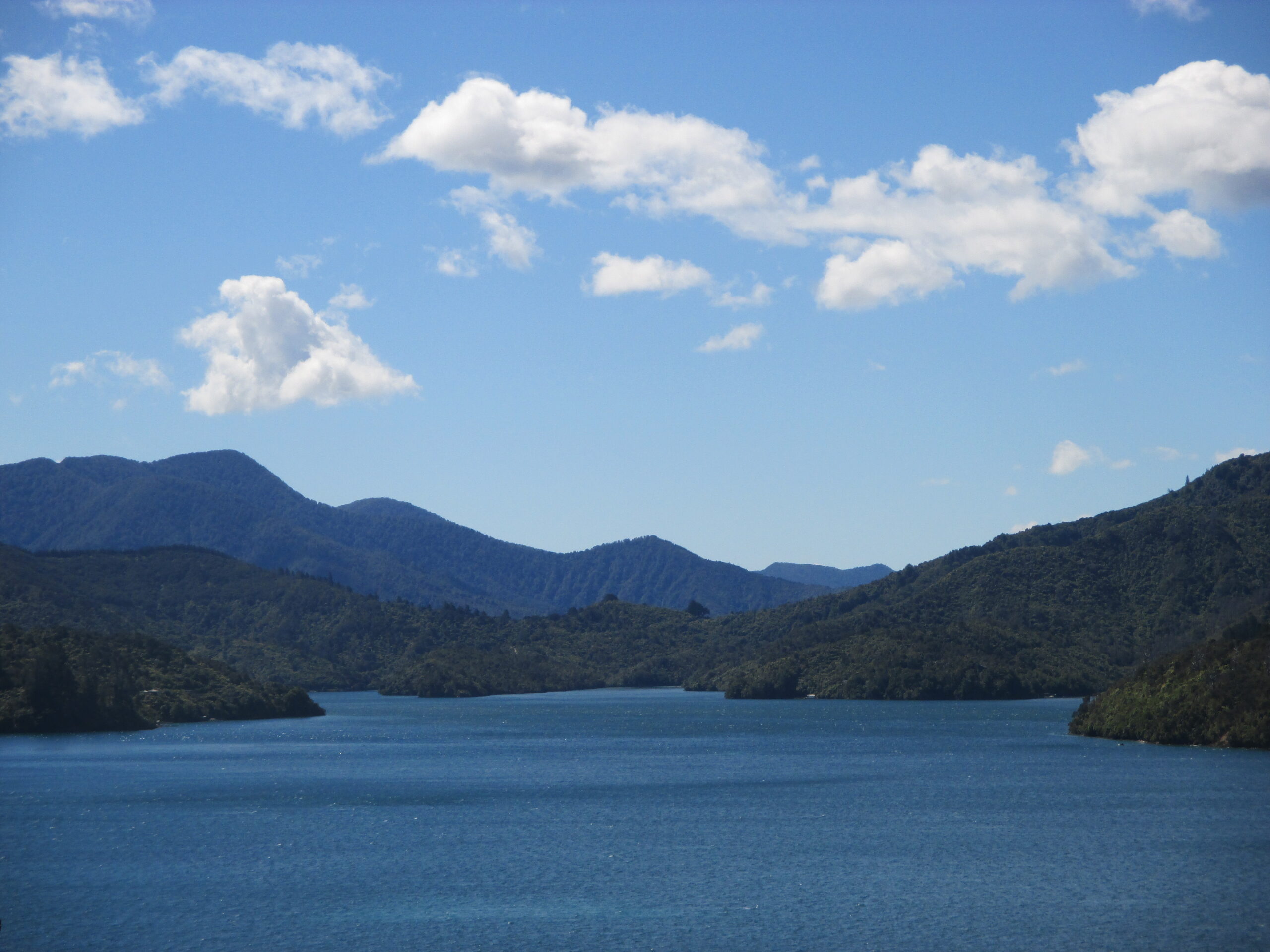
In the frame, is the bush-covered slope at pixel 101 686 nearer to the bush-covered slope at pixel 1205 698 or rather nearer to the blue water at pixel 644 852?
the blue water at pixel 644 852

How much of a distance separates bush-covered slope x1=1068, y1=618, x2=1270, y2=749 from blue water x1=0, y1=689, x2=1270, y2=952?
2567 millimetres

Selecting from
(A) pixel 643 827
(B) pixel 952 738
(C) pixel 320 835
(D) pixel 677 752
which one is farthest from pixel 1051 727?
(C) pixel 320 835

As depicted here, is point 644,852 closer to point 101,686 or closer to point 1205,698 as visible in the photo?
point 1205,698

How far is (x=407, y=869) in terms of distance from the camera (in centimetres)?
6272

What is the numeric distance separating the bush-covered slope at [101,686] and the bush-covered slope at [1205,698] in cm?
11981

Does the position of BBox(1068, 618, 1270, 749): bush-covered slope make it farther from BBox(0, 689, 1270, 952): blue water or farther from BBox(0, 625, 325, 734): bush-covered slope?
BBox(0, 625, 325, 734): bush-covered slope

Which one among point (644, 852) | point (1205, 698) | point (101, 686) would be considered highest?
point (1205, 698)

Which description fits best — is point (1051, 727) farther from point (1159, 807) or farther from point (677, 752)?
point (1159, 807)

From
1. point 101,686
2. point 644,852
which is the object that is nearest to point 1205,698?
point 644,852

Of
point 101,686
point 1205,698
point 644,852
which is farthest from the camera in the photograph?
point 101,686

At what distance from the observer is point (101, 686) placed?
A: 160m

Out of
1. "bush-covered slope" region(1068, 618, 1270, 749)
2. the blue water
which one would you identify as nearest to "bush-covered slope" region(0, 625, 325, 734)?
the blue water

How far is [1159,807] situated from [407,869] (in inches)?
1891

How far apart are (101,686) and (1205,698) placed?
129 meters
